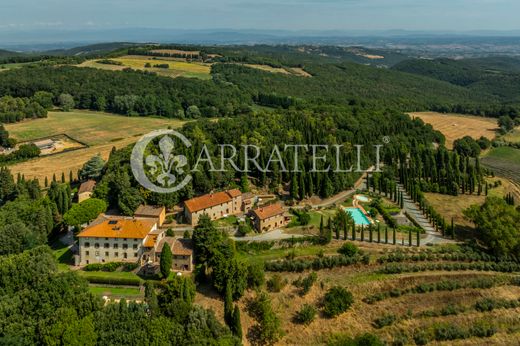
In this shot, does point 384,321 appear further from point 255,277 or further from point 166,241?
point 166,241

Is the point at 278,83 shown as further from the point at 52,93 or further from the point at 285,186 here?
the point at 285,186

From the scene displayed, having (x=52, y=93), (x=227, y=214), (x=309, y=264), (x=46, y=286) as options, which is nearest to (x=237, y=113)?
(x=52, y=93)

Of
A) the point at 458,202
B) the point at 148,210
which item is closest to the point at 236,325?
the point at 148,210

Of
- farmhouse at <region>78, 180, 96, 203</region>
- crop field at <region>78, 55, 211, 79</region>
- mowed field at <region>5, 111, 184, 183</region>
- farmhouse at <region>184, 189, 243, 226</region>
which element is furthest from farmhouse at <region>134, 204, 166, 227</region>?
crop field at <region>78, 55, 211, 79</region>

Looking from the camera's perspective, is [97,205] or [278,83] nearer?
[97,205]

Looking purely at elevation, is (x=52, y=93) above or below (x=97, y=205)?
above

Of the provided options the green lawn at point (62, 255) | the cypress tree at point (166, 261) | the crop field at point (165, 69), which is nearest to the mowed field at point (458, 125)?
the crop field at point (165, 69)
